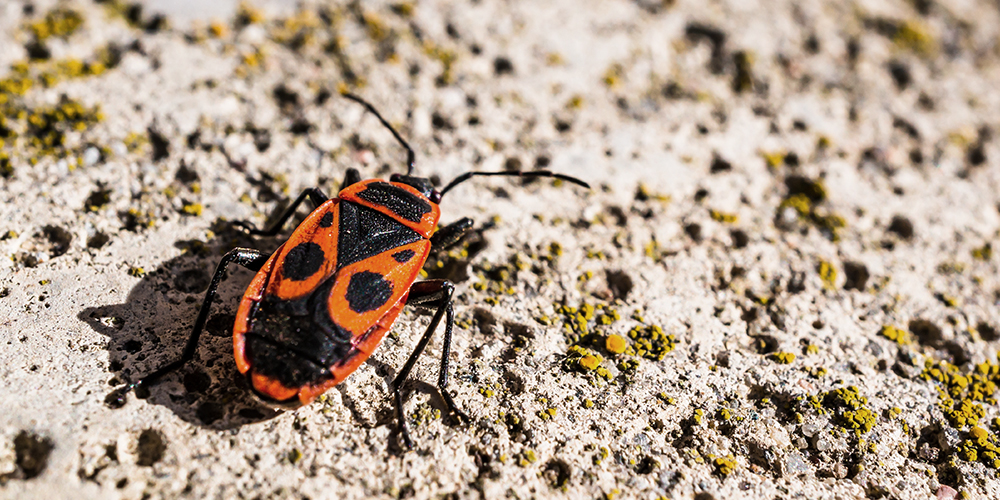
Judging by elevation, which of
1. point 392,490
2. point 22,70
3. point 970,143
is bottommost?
point 392,490

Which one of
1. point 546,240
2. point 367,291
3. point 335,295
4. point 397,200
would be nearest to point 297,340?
point 335,295

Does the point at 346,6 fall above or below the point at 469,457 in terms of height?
above

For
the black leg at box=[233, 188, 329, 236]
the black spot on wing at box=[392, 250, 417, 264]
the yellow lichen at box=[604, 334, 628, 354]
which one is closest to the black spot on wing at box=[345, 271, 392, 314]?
the black spot on wing at box=[392, 250, 417, 264]

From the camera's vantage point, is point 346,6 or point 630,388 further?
point 346,6

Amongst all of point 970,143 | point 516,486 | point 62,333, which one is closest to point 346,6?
point 62,333

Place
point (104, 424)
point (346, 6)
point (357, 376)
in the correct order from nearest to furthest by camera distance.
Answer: point (104, 424) < point (357, 376) < point (346, 6)

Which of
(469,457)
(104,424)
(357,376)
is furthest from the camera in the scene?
(357,376)

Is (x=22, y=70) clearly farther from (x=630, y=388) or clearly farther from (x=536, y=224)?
(x=630, y=388)

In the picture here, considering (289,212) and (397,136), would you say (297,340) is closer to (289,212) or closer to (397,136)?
(289,212)
